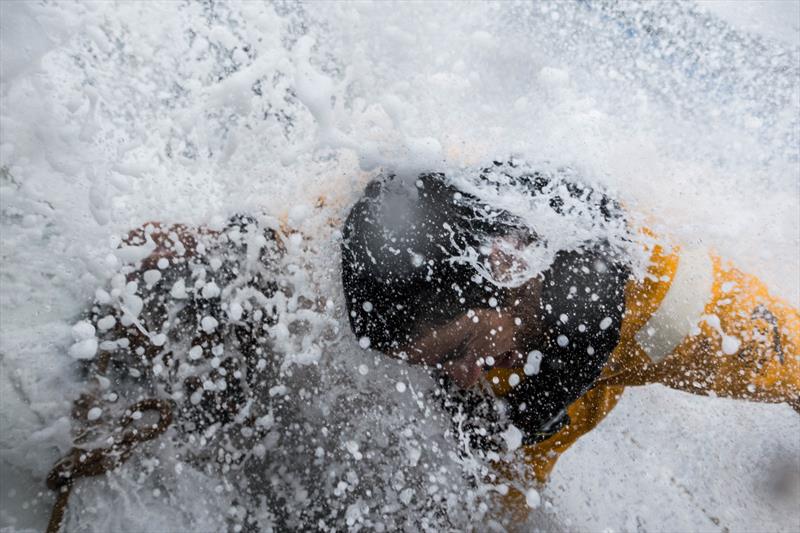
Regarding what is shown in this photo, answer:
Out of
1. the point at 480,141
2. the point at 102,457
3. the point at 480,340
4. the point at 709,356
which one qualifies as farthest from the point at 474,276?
the point at 102,457

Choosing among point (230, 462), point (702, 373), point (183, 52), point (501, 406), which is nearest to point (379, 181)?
point (183, 52)

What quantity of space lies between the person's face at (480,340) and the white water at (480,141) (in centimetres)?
8

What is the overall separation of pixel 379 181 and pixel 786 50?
3.12ft

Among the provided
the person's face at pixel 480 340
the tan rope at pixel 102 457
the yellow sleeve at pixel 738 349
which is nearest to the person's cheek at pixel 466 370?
the person's face at pixel 480 340

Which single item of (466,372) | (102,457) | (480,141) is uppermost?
(480,141)

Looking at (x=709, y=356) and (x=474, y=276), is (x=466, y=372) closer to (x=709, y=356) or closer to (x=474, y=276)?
(x=474, y=276)

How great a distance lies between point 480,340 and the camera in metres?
1.07

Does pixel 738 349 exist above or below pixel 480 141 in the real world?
below

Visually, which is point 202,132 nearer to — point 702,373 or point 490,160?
point 490,160

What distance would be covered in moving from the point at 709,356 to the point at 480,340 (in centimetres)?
55

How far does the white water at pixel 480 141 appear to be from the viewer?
1.00 meters

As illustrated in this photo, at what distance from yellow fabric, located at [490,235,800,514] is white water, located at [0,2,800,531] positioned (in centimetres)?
4

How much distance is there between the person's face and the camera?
1.07 m

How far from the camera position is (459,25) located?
106 centimetres
